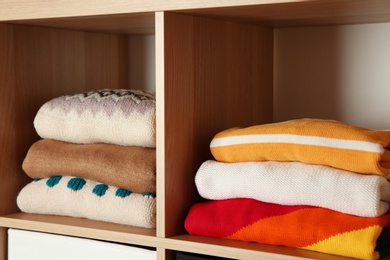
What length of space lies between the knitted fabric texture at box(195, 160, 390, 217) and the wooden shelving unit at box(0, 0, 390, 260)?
2.8 inches

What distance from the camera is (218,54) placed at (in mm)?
1367

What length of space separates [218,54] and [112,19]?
199 millimetres

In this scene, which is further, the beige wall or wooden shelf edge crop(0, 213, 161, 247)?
the beige wall

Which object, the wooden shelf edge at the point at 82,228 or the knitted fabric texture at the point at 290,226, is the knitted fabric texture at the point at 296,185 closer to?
the knitted fabric texture at the point at 290,226

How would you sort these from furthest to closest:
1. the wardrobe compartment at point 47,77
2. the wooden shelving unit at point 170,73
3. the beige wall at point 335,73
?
the beige wall at point 335,73 < the wardrobe compartment at point 47,77 < the wooden shelving unit at point 170,73

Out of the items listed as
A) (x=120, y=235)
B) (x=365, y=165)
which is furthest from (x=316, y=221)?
(x=120, y=235)

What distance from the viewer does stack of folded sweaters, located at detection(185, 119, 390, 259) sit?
1.10m

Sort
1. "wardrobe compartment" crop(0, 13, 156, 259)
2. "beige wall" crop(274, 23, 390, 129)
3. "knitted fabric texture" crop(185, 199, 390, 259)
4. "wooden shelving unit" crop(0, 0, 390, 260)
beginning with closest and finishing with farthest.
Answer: "knitted fabric texture" crop(185, 199, 390, 259) < "wooden shelving unit" crop(0, 0, 390, 260) < "wardrobe compartment" crop(0, 13, 156, 259) < "beige wall" crop(274, 23, 390, 129)

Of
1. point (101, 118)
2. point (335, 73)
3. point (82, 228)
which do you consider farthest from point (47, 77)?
point (335, 73)

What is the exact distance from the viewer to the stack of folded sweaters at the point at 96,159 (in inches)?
52.1

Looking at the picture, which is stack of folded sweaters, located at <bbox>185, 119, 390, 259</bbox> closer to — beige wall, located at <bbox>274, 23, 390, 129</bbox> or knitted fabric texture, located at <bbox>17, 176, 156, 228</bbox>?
knitted fabric texture, located at <bbox>17, 176, 156, 228</bbox>

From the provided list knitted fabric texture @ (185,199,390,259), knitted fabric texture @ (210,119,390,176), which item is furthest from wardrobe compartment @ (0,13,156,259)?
knitted fabric texture @ (210,119,390,176)

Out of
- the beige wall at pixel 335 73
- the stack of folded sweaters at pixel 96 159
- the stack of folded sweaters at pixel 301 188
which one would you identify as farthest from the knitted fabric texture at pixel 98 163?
the beige wall at pixel 335 73

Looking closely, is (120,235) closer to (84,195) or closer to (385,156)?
(84,195)
